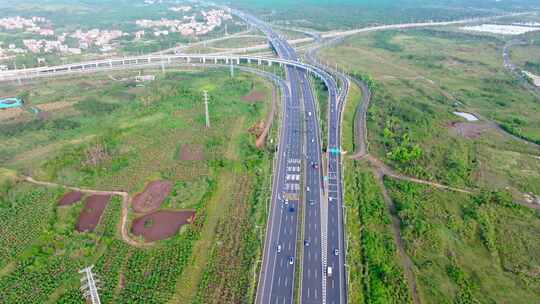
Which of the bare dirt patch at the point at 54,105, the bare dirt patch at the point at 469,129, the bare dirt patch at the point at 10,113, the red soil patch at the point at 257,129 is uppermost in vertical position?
the bare dirt patch at the point at 54,105

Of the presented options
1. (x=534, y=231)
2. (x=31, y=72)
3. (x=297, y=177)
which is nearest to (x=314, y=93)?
(x=297, y=177)

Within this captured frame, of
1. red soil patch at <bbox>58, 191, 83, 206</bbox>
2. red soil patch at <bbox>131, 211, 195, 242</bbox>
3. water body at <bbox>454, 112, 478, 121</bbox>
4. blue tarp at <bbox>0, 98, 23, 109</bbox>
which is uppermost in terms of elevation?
blue tarp at <bbox>0, 98, 23, 109</bbox>

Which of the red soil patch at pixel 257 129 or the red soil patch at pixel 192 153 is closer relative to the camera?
the red soil patch at pixel 192 153

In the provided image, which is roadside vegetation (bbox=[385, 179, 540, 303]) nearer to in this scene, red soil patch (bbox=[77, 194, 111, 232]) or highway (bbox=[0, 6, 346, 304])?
highway (bbox=[0, 6, 346, 304])

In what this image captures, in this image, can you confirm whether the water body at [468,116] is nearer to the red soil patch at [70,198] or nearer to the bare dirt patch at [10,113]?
the red soil patch at [70,198]

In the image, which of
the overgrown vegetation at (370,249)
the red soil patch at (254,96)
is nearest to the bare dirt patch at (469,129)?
the overgrown vegetation at (370,249)

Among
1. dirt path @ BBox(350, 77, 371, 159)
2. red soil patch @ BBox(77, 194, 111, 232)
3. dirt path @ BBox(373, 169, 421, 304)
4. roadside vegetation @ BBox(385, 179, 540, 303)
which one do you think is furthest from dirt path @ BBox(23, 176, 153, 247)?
dirt path @ BBox(350, 77, 371, 159)

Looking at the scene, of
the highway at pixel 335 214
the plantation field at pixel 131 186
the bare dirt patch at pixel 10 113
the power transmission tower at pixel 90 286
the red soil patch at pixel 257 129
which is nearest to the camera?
the power transmission tower at pixel 90 286
